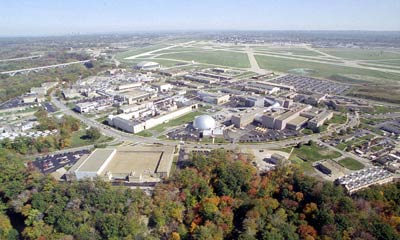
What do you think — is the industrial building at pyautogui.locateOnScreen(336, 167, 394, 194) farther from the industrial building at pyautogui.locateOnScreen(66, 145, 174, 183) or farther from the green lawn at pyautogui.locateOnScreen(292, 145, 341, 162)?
the industrial building at pyautogui.locateOnScreen(66, 145, 174, 183)

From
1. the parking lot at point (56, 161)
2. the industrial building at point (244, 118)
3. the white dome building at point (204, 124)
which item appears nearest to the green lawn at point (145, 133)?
the white dome building at point (204, 124)

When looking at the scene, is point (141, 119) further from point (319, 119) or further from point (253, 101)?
point (319, 119)

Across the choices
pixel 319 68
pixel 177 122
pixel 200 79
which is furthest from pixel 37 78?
pixel 319 68

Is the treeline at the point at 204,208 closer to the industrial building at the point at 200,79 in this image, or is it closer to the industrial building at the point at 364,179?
the industrial building at the point at 364,179

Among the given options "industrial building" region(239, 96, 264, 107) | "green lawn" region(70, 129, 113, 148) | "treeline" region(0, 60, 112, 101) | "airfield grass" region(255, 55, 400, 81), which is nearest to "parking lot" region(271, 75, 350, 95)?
"airfield grass" region(255, 55, 400, 81)

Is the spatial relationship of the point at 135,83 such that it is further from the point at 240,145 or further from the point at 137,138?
the point at 240,145
